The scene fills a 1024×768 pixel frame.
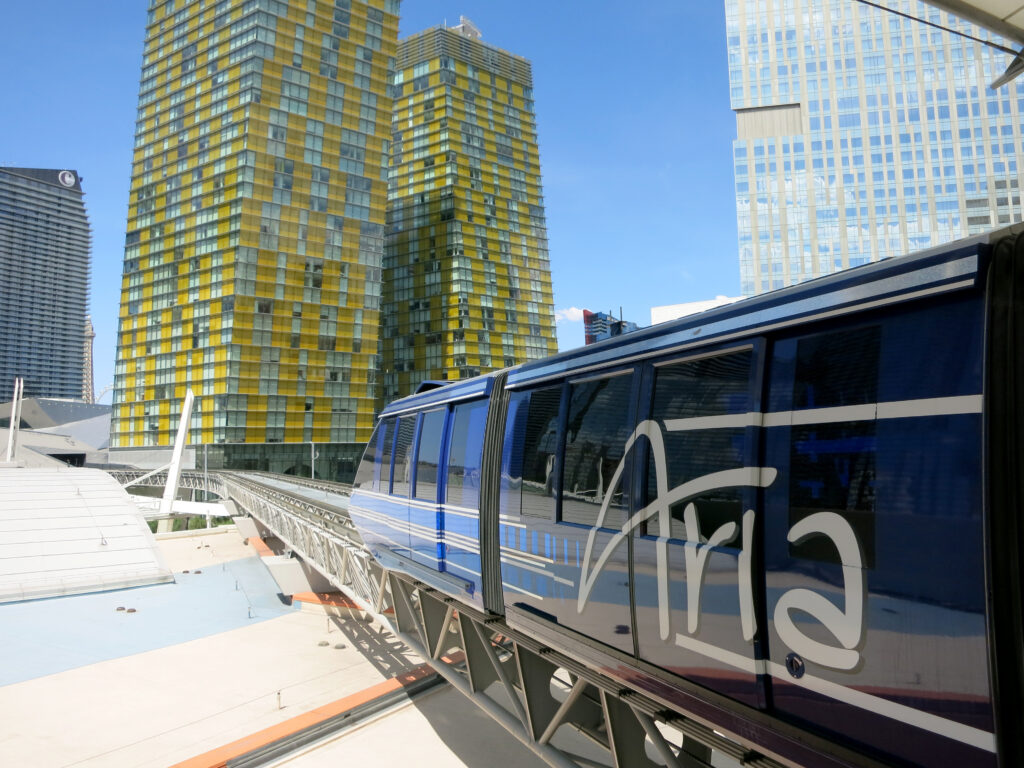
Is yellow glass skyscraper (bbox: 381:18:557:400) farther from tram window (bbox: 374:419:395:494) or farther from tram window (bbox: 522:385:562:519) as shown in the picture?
tram window (bbox: 522:385:562:519)

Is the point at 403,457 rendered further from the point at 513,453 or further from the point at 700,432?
Answer: the point at 700,432

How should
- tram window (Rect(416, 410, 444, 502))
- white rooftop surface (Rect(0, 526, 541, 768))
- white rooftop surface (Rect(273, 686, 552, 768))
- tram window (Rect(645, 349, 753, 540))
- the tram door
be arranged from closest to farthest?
the tram door
tram window (Rect(645, 349, 753, 540))
tram window (Rect(416, 410, 444, 502))
white rooftop surface (Rect(273, 686, 552, 768))
white rooftop surface (Rect(0, 526, 541, 768))

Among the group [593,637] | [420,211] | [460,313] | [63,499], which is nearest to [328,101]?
[420,211]

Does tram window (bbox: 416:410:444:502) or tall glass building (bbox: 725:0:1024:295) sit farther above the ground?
tall glass building (bbox: 725:0:1024:295)

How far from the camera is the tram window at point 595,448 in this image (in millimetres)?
5191

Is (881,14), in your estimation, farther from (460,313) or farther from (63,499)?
(63,499)

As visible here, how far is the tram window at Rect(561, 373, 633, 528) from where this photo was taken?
5191mm

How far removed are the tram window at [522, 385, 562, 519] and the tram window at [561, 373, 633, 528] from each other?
0.85 feet

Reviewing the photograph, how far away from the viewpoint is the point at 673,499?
4.50 m

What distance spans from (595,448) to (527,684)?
3843 mm

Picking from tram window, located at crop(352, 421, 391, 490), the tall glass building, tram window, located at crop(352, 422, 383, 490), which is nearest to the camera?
tram window, located at crop(352, 421, 391, 490)

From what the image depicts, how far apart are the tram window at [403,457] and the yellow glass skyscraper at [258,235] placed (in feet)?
231

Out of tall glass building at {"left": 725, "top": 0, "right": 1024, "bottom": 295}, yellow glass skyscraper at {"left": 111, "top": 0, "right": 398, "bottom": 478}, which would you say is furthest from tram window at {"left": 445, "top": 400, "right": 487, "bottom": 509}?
yellow glass skyscraper at {"left": 111, "top": 0, "right": 398, "bottom": 478}

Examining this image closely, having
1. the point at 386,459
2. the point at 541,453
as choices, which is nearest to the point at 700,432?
the point at 541,453
